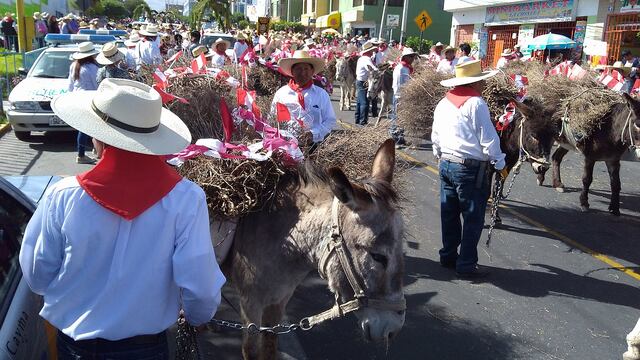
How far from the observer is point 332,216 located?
284cm

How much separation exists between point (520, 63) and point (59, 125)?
964cm

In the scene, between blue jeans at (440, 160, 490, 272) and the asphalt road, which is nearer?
the asphalt road

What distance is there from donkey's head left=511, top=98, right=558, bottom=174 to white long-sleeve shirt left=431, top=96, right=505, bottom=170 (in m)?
1.88

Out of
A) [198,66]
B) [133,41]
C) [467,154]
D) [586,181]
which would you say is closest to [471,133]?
[467,154]

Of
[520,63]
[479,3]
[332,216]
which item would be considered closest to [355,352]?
[332,216]

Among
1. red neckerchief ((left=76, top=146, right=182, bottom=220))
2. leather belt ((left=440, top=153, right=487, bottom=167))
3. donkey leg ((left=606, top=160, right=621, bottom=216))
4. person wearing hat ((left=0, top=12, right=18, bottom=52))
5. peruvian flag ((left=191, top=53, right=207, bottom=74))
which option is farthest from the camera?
person wearing hat ((left=0, top=12, right=18, bottom=52))

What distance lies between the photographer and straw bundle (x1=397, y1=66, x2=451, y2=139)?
8.24m

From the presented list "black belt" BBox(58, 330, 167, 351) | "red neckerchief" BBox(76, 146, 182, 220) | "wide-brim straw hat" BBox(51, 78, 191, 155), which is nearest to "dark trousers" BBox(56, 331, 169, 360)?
"black belt" BBox(58, 330, 167, 351)

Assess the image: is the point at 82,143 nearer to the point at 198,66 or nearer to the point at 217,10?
the point at 198,66

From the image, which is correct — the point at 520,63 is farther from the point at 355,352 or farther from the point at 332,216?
the point at 332,216

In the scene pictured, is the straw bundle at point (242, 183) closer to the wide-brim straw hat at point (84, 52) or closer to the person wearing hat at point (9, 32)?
the wide-brim straw hat at point (84, 52)

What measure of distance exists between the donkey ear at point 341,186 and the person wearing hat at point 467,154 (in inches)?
122

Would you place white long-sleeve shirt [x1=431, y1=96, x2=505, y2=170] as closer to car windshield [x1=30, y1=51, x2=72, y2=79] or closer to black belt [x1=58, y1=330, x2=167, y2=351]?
black belt [x1=58, y1=330, x2=167, y2=351]

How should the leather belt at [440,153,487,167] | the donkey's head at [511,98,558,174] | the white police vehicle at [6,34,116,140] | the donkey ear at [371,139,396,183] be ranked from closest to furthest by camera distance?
the donkey ear at [371,139,396,183] → the leather belt at [440,153,487,167] → the donkey's head at [511,98,558,174] → the white police vehicle at [6,34,116,140]
